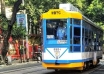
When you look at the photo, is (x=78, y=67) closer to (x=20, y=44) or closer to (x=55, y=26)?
(x=55, y=26)

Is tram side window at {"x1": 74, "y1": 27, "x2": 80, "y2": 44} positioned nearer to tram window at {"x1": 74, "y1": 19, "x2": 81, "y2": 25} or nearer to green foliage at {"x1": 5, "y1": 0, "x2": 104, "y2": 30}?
tram window at {"x1": 74, "y1": 19, "x2": 81, "y2": 25}

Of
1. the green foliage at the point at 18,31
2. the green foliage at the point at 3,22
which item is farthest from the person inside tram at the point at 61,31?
the green foliage at the point at 18,31

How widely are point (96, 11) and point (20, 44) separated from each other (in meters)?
15.2

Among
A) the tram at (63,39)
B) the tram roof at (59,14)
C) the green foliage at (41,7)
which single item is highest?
the green foliage at (41,7)

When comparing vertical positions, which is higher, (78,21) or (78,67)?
(78,21)

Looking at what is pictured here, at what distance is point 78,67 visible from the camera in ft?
71.0

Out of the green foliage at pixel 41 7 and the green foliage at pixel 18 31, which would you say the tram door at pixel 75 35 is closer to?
the green foliage at pixel 18 31

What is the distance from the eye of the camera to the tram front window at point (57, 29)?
2092 cm

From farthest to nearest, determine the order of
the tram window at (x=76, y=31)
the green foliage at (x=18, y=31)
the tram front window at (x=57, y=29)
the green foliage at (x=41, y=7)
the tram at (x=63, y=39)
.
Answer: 1. the green foliage at (x=41, y=7)
2. the green foliage at (x=18, y=31)
3. the tram window at (x=76, y=31)
4. the tram front window at (x=57, y=29)
5. the tram at (x=63, y=39)

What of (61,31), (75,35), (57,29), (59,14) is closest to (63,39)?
(61,31)

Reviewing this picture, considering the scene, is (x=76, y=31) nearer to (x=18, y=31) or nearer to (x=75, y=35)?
(x=75, y=35)

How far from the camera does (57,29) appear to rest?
21062mm

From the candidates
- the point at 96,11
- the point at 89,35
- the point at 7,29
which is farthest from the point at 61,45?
the point at 96,11

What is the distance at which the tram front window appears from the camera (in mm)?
20922
